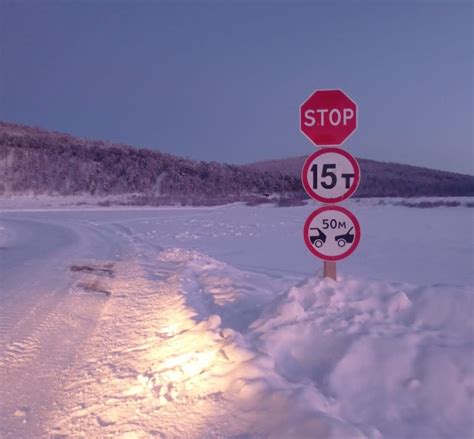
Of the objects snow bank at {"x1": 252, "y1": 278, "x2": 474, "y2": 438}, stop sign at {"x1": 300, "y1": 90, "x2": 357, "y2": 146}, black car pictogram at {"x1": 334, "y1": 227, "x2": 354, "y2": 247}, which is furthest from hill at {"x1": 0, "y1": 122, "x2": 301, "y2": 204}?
snow bank at {"x1": 252, "y1": 278, "x2": 474, "y2": 438}

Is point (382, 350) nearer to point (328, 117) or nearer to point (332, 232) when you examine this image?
point (332, 232)

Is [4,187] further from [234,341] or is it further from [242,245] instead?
[234,341]

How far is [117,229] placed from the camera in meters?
18.8

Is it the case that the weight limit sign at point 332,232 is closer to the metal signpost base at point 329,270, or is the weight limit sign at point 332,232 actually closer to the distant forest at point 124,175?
the metal signpost base at point 329,270

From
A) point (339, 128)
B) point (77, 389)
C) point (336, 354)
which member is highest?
point (339, 128)

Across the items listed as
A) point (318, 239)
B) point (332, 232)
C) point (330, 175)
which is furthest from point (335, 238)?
point (330, 175)

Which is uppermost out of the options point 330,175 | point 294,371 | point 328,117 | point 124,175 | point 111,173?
point 111,173

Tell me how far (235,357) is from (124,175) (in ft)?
177

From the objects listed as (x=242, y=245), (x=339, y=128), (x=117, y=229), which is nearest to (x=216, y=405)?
(x=339, y=128)

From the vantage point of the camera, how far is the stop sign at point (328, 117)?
17.1 feet

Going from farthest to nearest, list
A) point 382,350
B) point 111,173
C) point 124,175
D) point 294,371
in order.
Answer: point 124,175
point 111,173
point 294,371
point 382,350

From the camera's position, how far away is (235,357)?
13.4ft

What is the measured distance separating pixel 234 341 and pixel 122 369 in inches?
42.3

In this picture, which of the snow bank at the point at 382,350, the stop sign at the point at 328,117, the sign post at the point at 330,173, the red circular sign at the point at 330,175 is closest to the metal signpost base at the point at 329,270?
the snow bank at the point at 382,350
